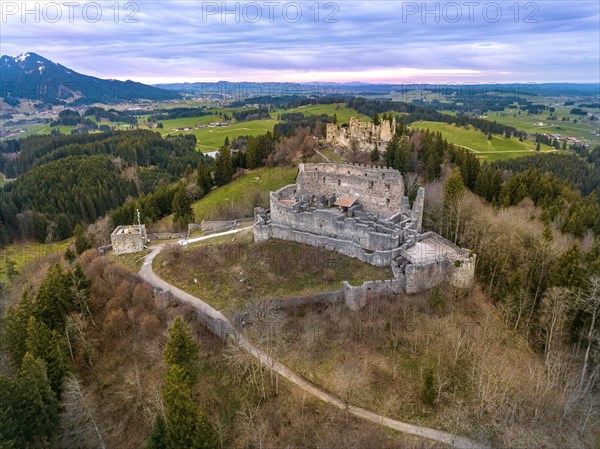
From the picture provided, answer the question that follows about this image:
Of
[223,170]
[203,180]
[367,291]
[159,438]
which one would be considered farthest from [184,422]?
[223,170]

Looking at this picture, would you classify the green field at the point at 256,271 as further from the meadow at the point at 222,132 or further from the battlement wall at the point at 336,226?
the meadow at the point at 222,132

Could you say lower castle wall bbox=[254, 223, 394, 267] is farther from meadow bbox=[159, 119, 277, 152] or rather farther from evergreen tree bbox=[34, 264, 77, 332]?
meadow bbox=[159, 119, 277, 152]

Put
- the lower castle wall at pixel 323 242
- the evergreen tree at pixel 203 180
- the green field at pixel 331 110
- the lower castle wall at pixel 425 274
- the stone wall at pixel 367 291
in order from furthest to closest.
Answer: the green field at pixel 331 110, the evergreen tree at pixel 203 180, the lower castle wall at pixel 323 242, the lower castle wall at pixel 425 274, the stone wall at pixel 367 291

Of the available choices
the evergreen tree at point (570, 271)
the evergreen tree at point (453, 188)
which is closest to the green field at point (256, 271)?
the evergreen tree at point (570, 271)

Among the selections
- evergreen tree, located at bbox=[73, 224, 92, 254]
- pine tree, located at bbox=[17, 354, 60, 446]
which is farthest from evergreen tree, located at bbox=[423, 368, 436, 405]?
evergreen tree, located at bbox=[73, 224, 92, 254]

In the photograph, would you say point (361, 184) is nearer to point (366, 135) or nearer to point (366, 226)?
point (366, 226)

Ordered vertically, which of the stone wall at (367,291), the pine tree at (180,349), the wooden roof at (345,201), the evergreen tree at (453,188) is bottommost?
the pine tree at (180,349)
